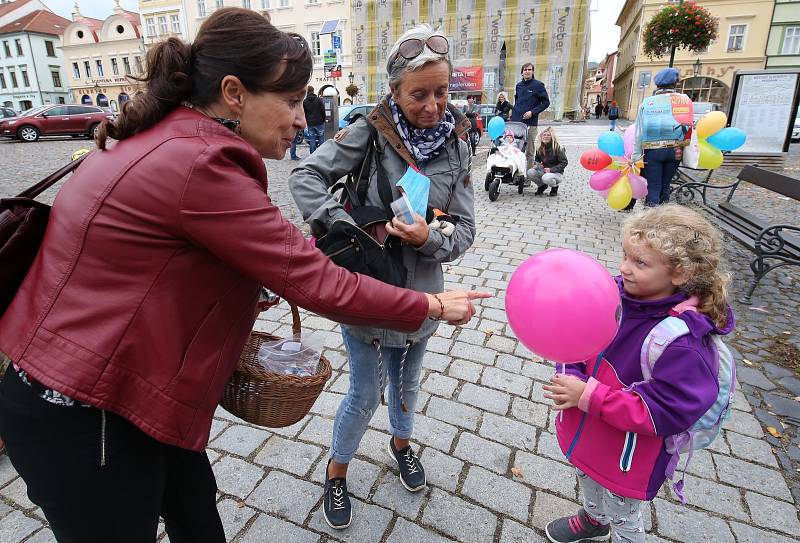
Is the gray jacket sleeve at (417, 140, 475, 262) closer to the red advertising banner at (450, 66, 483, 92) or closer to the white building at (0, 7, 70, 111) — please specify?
the red advertising banner at (450, 66, 483, 92)

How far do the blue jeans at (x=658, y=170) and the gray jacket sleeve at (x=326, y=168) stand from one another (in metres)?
6.14

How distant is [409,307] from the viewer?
135 centimetres

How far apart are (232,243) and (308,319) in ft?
11.0

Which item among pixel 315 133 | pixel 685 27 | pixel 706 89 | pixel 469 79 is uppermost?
pixel 685 27

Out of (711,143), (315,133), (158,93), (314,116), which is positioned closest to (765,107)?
(711,143)

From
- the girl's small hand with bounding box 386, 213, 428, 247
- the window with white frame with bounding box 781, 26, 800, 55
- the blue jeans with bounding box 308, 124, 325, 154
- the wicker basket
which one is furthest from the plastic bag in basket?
the window with white frame with bounding box 781, 26, 800, 55

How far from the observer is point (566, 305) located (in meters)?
1.46

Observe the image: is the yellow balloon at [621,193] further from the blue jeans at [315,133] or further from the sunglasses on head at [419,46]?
the blue jeans at [315,133]

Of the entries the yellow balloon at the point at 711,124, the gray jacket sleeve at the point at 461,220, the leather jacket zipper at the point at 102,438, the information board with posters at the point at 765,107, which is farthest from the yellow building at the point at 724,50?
the leather jacket zipper at the point at 102,438

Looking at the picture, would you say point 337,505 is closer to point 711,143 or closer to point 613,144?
point 613,144

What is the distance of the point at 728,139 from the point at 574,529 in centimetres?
657

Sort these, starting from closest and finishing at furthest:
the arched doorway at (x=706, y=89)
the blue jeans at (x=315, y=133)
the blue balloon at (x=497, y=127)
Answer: the blue balloon at (x=497, y=127)
the blue jeans at (x=315, y=133)
the arched doorway at (x=706, y=89)

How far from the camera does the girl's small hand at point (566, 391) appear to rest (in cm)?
162

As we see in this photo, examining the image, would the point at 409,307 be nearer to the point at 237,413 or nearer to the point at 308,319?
the point at 237,413
